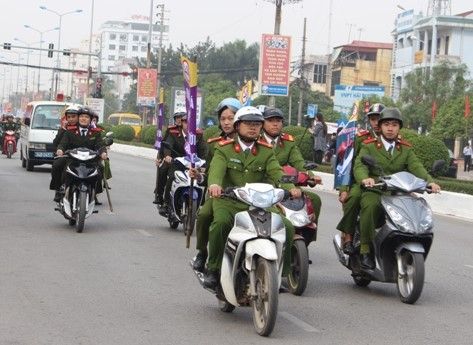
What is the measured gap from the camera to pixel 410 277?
9.75 m

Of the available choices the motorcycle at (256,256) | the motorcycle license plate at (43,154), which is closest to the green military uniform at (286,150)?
the motorcycle at (256,256)

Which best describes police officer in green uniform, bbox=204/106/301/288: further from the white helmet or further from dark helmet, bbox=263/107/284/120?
dark helmet, bbox=263/107/284/120

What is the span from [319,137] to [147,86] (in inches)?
1434

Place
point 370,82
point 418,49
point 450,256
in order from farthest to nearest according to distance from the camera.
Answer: point 370,82 → point 418,49 → point 450,256

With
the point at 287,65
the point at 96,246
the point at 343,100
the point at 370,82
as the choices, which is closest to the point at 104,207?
the point at 96,246

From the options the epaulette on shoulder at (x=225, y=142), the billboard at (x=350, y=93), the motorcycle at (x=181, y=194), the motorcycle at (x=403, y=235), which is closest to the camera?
the epaulette on shoulder at (x=225, y=142)

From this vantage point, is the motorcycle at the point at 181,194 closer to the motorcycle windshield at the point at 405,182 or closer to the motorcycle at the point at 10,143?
the motorcycle windshield at the point at 405,182

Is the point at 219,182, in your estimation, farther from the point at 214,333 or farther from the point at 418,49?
the point at 418,49

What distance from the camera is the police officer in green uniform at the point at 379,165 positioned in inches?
399

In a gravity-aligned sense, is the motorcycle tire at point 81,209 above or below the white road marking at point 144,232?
above

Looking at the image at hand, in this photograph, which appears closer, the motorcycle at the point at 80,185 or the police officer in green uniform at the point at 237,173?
the police officer in green uniform at the point at 237,173

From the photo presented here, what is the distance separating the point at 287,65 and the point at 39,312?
37.6 metres

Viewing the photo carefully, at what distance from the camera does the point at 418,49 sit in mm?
80625

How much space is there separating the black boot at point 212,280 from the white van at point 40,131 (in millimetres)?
20659
